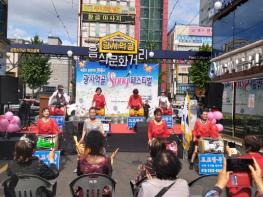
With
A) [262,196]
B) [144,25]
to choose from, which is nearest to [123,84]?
[262,196]

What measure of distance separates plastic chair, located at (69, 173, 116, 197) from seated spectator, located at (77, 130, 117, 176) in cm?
46

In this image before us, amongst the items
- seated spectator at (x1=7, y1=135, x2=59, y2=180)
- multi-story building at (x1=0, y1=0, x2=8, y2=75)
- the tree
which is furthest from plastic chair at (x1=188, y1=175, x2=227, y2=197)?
the tree

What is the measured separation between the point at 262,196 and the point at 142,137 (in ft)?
33.0

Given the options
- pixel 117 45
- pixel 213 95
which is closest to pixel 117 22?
pixel 117 45

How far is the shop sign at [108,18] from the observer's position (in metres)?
96.3

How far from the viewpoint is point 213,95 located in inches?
492

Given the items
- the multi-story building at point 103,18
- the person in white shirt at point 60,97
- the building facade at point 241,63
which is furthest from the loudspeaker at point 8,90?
the multi-story building at point 103,18

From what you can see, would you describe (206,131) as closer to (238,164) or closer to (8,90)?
Answer: (238,164)

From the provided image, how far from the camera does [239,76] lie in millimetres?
17922

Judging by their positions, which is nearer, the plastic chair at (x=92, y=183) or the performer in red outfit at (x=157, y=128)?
the plastic chair at (x=92, y=183)

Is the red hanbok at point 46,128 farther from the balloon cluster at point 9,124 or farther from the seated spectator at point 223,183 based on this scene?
the seated spectator at point 223,183

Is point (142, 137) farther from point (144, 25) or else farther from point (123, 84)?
point (144, 25)

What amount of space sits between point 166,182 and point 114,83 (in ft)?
65.1

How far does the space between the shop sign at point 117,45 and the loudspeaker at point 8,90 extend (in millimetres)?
8944
